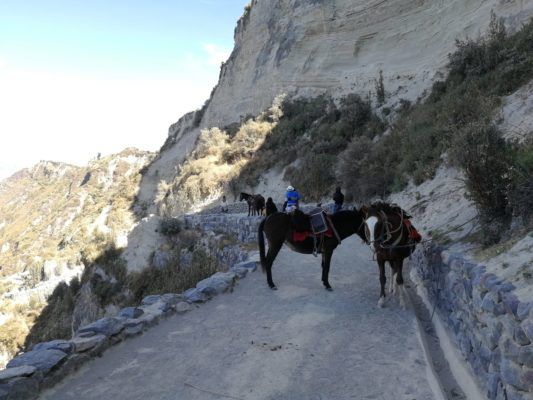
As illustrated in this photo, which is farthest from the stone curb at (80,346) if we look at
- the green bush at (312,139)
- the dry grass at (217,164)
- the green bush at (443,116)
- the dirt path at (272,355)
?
the dry grass at (217,164)

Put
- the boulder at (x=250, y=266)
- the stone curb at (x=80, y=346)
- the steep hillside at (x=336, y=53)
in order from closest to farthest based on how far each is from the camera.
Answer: the stone curb at (x=80, y=346) < the boulder at (x=250, y=266) < the steep hillside at (x=336, y=53)

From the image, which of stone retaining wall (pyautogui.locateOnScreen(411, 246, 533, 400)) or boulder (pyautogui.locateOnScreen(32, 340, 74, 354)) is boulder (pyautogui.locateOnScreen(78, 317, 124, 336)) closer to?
boulder (pyautogui.locateOnScreen(32, 340, 74, 354))

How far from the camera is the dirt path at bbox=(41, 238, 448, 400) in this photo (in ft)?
16.1

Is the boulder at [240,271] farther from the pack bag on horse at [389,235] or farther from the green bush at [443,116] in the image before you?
the green bush at [443,116]

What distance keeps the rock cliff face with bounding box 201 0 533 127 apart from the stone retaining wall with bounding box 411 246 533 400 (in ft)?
66.9

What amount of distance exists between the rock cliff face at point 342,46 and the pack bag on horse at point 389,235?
754 inches

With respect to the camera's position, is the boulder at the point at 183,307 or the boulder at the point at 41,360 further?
the boulder at the point at 183,307

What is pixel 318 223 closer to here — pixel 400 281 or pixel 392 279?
pixel 392 279

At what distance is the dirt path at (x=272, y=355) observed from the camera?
4918 mm

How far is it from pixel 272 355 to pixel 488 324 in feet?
9.37

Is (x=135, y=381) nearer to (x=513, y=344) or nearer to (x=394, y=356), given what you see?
(x=394, y=356)

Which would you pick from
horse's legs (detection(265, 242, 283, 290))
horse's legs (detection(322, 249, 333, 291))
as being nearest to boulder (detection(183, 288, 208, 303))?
horse's legs (detection(265, 242, 283, 290))

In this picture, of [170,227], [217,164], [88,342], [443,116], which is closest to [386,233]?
[88,342]

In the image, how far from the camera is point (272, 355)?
578 cm
